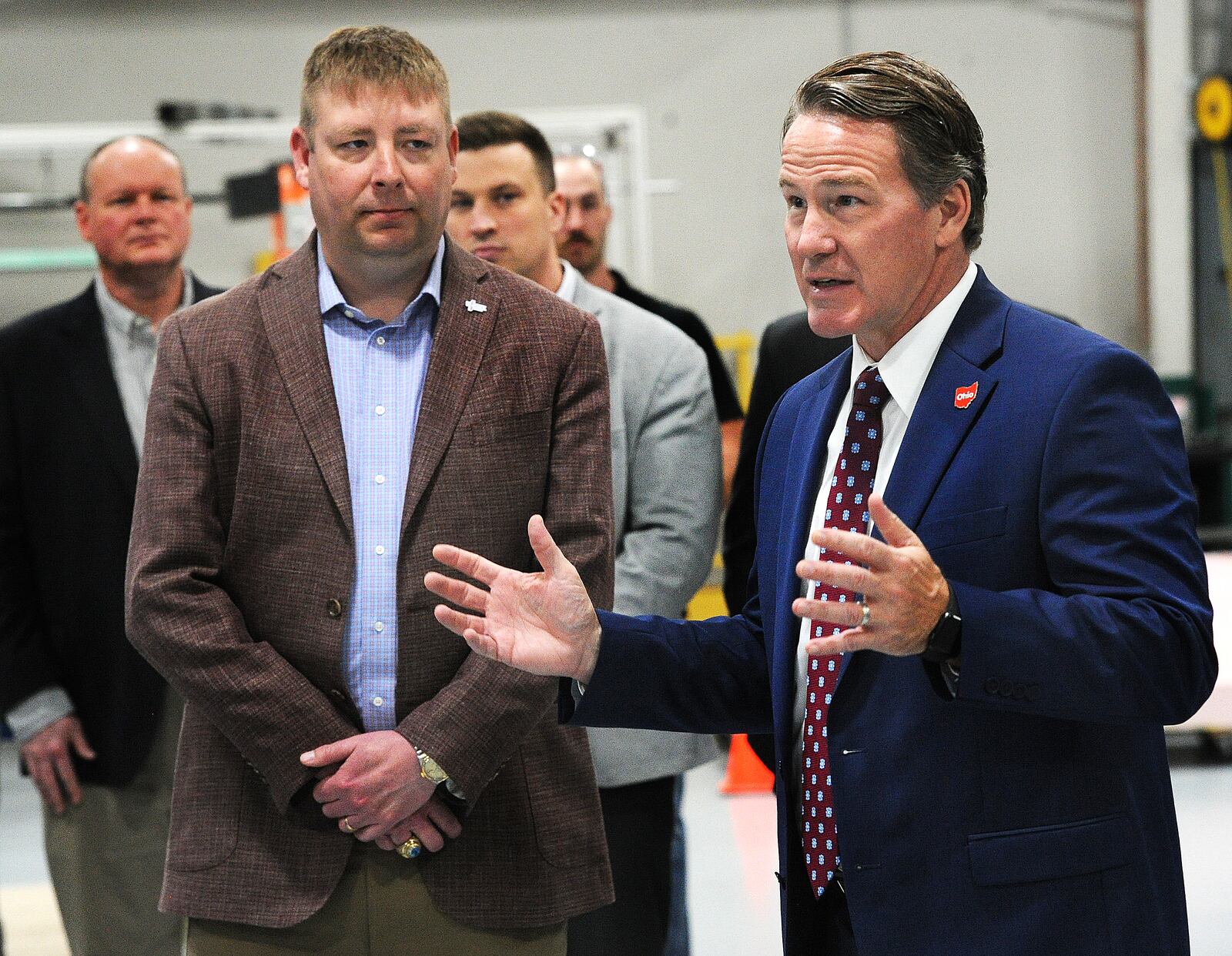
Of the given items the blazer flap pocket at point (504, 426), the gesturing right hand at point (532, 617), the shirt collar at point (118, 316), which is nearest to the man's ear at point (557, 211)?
the shirt collar at point (118, 316)

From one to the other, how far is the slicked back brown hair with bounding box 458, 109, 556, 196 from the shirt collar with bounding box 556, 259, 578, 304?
20 centimetres

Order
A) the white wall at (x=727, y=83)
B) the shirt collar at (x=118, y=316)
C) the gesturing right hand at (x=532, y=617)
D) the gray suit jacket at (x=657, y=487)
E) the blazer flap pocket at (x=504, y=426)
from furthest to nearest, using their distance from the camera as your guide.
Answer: the white wall at (x=727, y=83) < the shirt collar at (x=118, y=316) < the gray suit jacket at (x=657, y=487) < the blazer flap pocket at (x=504, y=426) < the gesturing right hand at (x=532, y=617)

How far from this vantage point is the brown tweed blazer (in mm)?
1927

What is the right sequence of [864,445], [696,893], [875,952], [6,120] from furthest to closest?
[6,120] < [696,893] < [864,445] < [875,952]

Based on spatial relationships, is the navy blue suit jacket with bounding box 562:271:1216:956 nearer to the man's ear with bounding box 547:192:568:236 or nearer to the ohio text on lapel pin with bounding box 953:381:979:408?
the ohio text on lapel pin with bounding box 953:381:979:408

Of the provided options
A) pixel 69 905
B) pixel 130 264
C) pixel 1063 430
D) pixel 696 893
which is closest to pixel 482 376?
pixel 1063 430

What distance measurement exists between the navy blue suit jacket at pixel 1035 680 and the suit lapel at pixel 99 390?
186cm

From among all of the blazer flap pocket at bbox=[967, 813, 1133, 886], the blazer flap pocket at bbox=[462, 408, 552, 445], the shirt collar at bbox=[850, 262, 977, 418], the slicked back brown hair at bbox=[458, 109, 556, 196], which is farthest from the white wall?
the blazer flap pocket at bbox=[967, 813, 1133, 886]

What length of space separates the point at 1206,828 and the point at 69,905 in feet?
12.1

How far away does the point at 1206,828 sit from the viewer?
500cm

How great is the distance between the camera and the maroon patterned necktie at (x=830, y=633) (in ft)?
5.16

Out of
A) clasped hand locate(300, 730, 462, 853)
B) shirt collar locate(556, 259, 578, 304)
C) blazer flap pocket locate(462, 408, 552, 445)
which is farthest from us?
shirt collar locate(556, 259, 578, 304)

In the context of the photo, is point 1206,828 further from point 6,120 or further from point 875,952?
point 6,120

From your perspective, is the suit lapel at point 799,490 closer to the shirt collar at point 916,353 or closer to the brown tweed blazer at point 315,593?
the shirt collar at point 916,353
